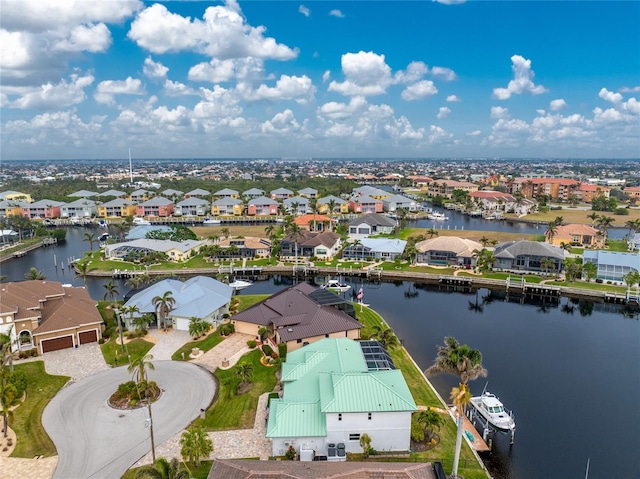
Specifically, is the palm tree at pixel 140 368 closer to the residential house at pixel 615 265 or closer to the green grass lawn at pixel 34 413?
the green grass lawn at pixel 34 413

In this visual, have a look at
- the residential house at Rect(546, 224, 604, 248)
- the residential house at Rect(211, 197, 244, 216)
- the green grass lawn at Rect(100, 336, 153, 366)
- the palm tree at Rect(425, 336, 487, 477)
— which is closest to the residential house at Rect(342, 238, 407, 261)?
the residential house at Rect(546, 224, 604, 248)

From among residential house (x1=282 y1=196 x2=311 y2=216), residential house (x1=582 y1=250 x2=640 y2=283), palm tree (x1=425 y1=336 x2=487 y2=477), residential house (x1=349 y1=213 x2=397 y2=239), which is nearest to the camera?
palm tree (x1=425 y1=336 x2=487 y2=477)

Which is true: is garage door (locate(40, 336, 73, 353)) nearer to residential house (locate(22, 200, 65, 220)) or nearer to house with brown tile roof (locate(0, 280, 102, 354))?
house with brown tile roof (locate(0, 280, 102, 354))

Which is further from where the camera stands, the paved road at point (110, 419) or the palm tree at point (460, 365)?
the paved road at point (110, 419)

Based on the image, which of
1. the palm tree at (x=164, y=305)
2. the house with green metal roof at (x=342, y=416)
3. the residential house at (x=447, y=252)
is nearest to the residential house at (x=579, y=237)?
the residential house at (x=447, y=252)

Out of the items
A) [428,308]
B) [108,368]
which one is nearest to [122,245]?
[108,368]

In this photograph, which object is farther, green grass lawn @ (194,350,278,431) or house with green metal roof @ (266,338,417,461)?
green grass lawn @ (194,350,278,431)

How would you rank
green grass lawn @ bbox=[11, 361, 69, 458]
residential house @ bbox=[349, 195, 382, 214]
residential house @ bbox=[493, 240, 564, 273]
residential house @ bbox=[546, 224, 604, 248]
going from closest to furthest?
1. green grass lawn @ bbox=[11, 361, 69, 458]
2. residential house @ bbox=[493, 240, 564, 273]
3. residential house @ bbox=[546, 224, 604, 248]
4. residential house @ bbox=[349, 195, 382, 214]

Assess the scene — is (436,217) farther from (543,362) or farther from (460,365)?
(460,365)
